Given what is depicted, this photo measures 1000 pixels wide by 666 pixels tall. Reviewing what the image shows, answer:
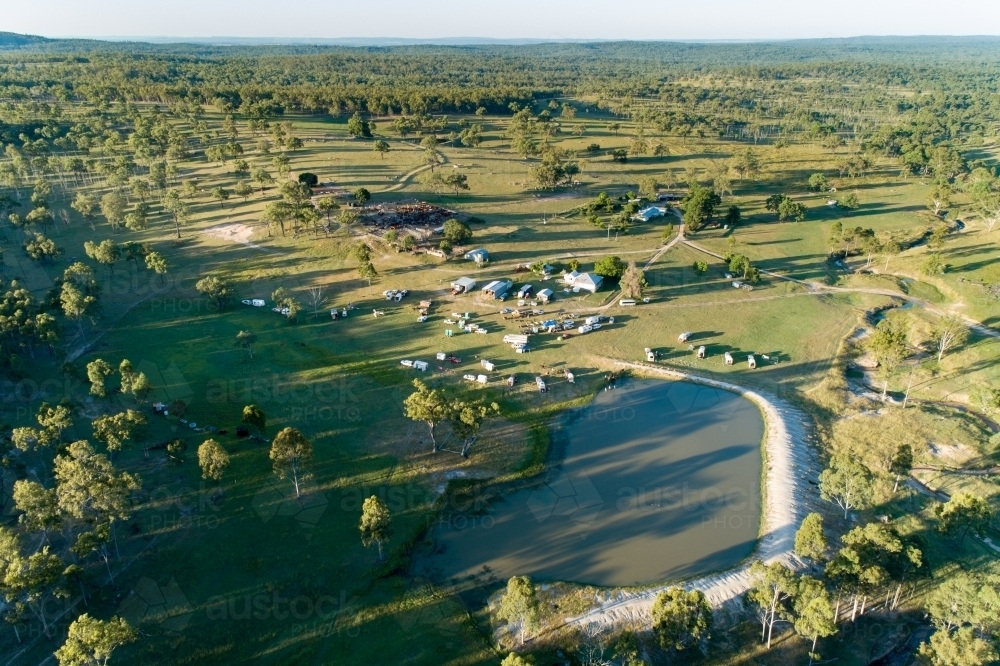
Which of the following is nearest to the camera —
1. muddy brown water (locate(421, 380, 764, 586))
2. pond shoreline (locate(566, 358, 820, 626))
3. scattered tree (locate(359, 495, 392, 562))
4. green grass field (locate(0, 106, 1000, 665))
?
green grass field (locate(0, 106, 1000, 665))

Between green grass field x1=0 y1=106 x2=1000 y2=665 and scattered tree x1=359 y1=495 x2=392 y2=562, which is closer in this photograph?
green grass field x1=0 y1=106 x2=1000 y2=665

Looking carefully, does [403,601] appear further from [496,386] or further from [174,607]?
[496,386]

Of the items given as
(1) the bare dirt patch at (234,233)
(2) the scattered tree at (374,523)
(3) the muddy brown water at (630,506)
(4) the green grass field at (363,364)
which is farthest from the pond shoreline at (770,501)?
(1) the bare dirt patch at (234,233)

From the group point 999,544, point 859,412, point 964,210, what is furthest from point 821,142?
point 999,544

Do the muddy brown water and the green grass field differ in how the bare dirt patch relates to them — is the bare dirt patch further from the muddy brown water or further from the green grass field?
the muddy brown water

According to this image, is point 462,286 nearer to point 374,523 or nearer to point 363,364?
point 363,364

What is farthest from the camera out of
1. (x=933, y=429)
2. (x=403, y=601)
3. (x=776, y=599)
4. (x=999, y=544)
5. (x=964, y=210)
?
(x=964, y=210)

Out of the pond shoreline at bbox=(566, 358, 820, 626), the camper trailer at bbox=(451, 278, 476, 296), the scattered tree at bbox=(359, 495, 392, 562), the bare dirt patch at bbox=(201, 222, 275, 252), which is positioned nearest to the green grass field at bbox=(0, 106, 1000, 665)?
the bare dirt patch at bbox=(201, 222, 275, 252)

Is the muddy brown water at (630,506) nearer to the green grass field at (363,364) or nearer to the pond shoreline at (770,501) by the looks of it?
the pond shoreline at (770,501)
